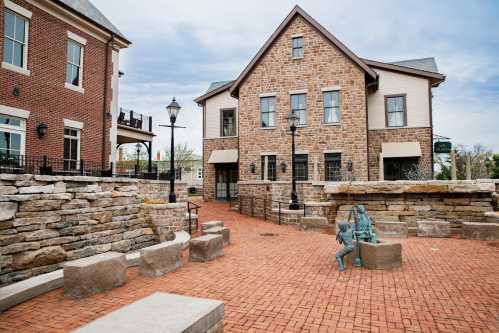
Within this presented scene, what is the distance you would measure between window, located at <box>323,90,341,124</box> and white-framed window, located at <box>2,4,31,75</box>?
1464 centimetres

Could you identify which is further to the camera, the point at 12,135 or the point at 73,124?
the point at 73,124

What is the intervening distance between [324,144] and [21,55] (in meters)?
14.9

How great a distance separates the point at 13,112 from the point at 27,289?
26.8 ft

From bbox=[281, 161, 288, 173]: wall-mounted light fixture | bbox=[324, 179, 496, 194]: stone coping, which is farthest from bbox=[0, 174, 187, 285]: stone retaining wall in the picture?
bbox=[281, 161, 288, 173]: wall-mounted light fixture

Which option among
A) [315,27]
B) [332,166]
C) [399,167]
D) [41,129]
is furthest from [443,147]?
[41,129]

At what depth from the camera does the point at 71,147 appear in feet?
44.6

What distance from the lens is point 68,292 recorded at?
551cm

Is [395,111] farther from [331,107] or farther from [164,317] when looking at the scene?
[164,317]

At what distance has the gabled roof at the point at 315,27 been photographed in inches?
713

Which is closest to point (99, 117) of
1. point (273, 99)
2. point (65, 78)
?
point (65, 78)

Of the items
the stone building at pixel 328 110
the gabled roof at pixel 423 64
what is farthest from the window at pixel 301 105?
the gabled roof at pixel 423 64

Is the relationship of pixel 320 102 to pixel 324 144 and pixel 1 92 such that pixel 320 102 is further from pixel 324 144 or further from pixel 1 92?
pixel 1 92

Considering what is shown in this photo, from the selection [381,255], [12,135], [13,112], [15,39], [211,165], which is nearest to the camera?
[381,255]

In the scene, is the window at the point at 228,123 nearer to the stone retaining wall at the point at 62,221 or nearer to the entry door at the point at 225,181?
the entry door at the point at 225,181
